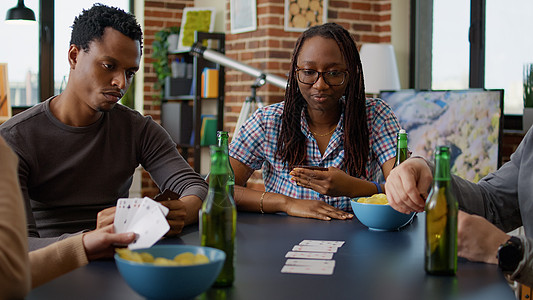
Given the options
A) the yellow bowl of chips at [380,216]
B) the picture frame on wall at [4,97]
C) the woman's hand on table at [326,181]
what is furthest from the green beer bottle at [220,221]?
the picture frame on wall at [4,97]

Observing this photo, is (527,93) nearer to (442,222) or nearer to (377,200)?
(377,200)

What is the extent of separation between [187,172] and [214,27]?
3.84 m

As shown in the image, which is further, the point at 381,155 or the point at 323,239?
Result: the point at 381,155

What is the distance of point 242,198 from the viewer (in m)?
1.92

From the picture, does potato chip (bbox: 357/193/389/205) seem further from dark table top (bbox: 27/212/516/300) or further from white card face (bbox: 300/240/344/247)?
white card face (bbox: 300/240/344/247)

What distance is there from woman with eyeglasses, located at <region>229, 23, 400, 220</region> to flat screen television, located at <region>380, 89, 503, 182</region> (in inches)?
60.2

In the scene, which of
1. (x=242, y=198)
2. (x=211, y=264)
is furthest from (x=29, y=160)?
(x=211, y=264)

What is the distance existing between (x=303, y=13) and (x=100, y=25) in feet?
9.52

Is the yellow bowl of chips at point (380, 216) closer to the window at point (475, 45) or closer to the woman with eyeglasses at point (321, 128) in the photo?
the woman with eyeglasses at point (321, 128)

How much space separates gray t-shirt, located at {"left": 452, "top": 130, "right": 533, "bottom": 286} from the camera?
163 cm

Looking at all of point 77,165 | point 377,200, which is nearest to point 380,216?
point 377,200

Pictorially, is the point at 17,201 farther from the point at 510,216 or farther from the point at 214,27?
the point at 214,27

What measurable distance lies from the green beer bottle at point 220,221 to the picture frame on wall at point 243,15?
12.3 ft

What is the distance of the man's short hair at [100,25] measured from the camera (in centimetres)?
191
